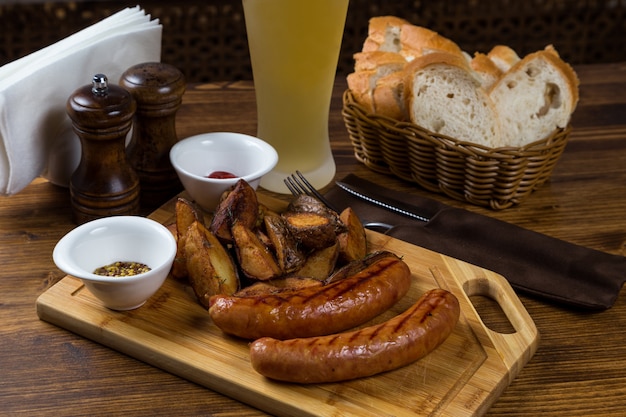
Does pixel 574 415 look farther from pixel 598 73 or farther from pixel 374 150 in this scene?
pixel 598 73

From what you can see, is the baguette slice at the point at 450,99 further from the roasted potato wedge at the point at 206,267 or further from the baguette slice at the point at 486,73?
the roasted potato wedge at the point at 206,267

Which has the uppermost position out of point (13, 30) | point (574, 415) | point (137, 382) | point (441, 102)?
point (441, 102)

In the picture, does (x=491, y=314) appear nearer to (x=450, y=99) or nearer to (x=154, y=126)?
(x=450, y=99)

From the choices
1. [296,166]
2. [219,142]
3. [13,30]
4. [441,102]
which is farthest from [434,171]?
[13,30]

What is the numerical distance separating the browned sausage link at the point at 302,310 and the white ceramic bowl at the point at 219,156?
539 millimetres

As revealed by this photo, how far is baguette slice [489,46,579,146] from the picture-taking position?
2.49m

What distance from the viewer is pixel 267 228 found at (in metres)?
2.01

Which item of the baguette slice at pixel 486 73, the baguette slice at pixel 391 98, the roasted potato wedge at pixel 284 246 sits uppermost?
the baguette slice at pixel 486 73

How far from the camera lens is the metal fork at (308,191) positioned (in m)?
2.29

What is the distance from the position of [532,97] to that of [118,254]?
4.34ft

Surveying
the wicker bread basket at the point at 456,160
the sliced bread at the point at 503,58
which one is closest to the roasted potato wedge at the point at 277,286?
the wicker bread basket at the point at 456,160

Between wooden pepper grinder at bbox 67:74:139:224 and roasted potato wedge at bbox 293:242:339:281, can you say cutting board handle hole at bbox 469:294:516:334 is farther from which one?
wooden pepper grinder at bbox 67:74:139:224

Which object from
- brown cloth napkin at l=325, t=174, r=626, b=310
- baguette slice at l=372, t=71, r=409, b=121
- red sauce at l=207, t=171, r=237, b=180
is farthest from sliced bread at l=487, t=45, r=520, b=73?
red sauce at l=207, t=171, r=237, b=180

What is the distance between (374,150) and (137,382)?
1169mm
